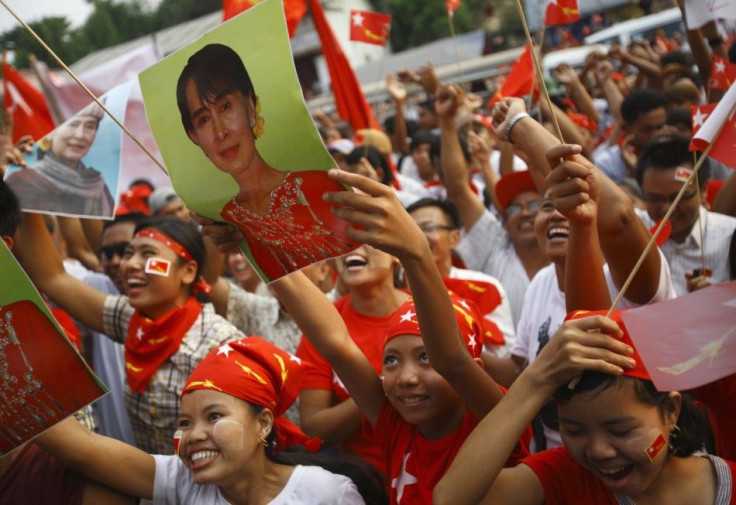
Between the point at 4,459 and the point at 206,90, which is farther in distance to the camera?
the point at 4,459

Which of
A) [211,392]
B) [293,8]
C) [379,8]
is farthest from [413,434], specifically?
[379,8]

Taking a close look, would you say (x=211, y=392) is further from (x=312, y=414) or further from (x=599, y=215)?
(x=599, y=215)

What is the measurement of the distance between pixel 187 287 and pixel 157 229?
290 millimetres

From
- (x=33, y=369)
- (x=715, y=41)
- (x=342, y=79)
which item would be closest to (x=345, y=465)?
(x=33, y=369)

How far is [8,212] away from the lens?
268cm

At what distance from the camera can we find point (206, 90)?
189 centimetres

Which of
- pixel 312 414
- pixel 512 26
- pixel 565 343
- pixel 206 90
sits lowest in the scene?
pixel 512 26

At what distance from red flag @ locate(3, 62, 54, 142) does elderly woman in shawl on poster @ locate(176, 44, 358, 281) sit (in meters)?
4.33

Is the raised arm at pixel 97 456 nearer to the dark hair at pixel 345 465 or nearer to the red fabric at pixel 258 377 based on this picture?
the red fabric at pixel 258 377

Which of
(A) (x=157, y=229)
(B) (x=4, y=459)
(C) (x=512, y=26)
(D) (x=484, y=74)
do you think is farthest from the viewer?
(C) (x=512, y=26)

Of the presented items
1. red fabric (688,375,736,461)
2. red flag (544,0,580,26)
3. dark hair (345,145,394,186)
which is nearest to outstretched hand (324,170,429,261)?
red fabric (688,375,736,461)

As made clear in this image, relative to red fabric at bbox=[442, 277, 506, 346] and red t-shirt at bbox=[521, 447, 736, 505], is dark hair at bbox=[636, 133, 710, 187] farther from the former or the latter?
red t-shirt at bbox=[521, 447, 736, 505]

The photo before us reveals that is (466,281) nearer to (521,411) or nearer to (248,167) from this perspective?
(521,411)

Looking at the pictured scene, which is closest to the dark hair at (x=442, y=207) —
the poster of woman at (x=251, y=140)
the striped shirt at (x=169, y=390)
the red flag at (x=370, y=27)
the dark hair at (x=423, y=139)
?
the striped shirt at (x=169, y=390)
